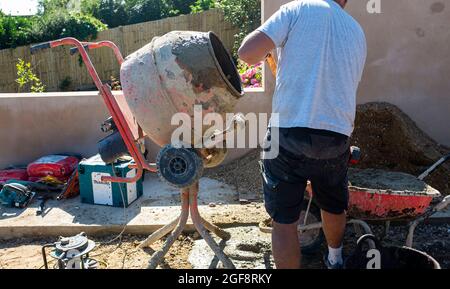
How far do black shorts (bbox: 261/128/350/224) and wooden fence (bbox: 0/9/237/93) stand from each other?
1396 cm

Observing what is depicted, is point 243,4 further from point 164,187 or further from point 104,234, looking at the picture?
point 104,234

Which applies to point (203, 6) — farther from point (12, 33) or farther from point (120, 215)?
point (120, 215)

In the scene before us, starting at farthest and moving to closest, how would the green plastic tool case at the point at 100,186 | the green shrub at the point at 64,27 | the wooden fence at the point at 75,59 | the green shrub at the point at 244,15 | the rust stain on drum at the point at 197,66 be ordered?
the green shrub at the point at 64,27
the wooden fence at the point at 75,59
the green shrub at the point at 244,15
the green plastic tool case at the point at 100,186
the rust stain on drum at the point at 197,66

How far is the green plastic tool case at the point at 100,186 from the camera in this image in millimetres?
4548

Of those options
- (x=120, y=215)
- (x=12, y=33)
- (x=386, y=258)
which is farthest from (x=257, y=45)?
(x=12, y=33)

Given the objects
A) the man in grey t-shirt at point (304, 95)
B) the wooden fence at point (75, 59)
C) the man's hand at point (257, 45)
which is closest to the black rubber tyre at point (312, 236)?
the man in grey t-shirt at point (304, 95)

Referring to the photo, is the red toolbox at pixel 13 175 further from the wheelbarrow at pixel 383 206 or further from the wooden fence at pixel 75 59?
the wooden fence at pixel 75 59

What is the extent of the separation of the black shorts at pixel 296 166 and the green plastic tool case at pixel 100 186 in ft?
7.43

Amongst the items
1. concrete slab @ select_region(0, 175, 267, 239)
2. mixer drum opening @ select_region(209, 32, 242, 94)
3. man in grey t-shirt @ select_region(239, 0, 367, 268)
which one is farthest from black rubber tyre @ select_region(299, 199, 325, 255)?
mixer drum opening @ select_region(209, 32, 242, 94)

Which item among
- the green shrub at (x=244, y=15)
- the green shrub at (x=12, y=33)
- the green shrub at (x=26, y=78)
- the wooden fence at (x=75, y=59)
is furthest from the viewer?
the green shrub at (x=12, y=33)

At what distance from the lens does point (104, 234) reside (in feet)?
13.9

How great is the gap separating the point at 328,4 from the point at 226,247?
2.23 m
